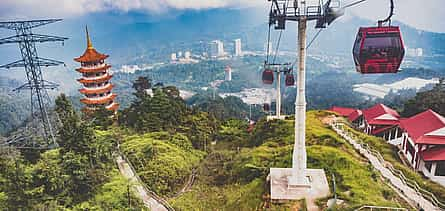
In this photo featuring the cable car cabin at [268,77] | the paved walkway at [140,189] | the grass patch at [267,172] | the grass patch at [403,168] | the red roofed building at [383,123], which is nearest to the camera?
the grass patch at [267,172]

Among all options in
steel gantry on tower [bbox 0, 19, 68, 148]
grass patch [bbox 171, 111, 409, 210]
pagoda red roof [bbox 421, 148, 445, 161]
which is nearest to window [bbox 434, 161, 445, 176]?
pagoda red roof [bbox 421, 148, 445, 161]

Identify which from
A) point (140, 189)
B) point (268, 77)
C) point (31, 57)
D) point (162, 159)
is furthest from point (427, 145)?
point (31, 57)

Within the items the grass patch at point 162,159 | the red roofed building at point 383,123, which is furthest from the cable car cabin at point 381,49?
the red roofed building at point 383,123

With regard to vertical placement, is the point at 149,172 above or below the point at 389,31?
below

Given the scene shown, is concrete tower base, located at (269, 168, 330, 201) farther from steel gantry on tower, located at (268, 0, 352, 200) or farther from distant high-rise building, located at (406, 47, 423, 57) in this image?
distant high-rise building, located at (406, 47, 423, 57)

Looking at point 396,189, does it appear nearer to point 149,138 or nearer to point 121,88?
point 149,138

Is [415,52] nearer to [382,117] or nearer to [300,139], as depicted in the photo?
[382,117]

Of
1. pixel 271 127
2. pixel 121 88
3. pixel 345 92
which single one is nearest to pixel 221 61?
pixel 121 88

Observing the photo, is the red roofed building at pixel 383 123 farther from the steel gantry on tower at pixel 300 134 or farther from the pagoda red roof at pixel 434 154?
the steel gantry on tower at pixel 300 134

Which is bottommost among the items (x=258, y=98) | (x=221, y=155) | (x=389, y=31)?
(x=258, y=98)
